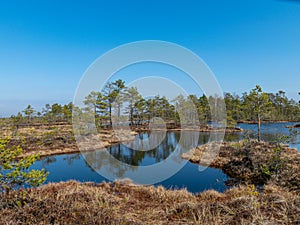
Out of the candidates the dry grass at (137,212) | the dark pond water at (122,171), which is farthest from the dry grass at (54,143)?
the dry grass at (137,212)

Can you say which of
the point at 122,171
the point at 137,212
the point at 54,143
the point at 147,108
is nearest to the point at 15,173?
the point at 137,212

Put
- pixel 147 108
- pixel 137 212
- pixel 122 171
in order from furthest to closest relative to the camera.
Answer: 1. pixel 147 108
2. pixel 122 171
3. pixel 137 212

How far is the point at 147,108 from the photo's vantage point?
120ft

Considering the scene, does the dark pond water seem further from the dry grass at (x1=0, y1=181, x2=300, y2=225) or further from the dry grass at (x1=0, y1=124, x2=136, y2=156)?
the dry grass at (x1=0, y1=181, x2=300, y2=225)

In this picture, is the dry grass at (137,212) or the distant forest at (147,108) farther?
the distant forest at (147,108)

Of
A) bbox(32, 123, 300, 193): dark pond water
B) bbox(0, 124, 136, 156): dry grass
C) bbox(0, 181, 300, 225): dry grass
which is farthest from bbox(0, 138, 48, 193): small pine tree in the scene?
bbox(0, 124, 136, 156): dry grass

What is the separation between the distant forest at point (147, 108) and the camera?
61.4 ft

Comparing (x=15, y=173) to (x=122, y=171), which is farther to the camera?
(x=122, y=171)

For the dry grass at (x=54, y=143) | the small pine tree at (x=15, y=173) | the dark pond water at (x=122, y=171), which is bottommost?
the dark pond water at (x=122, y=171)

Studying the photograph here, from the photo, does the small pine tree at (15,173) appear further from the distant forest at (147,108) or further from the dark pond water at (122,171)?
the distant forest at (147,108)

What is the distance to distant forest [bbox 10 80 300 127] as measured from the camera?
18712mm

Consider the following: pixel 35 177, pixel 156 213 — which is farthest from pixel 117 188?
pixel 35 177

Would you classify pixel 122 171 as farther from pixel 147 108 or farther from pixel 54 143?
pixel 147 108

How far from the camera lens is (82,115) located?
2358cm
